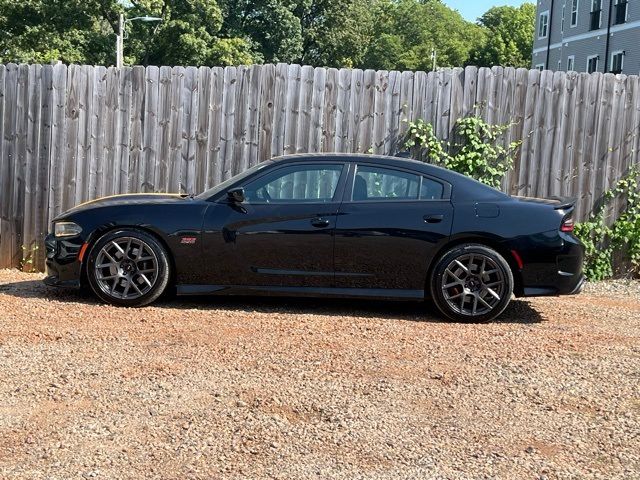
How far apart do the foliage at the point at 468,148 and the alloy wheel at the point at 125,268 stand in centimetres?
351

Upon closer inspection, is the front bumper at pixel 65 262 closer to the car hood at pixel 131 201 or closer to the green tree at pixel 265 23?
the car hood at pixel 131 201

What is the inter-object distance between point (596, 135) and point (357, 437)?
6540mm

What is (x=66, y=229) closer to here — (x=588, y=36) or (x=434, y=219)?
(x=434, y=219)

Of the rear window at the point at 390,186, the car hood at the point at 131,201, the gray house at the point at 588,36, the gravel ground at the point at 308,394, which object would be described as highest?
the gray house at the point at 588,36

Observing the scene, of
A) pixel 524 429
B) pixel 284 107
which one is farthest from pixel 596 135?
pixel 524 429

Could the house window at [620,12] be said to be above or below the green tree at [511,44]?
below

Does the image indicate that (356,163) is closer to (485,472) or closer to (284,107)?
(284,107)

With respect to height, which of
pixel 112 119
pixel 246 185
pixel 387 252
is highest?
pixel 112 119

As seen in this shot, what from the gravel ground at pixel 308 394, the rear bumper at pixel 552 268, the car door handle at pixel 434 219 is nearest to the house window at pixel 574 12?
the rear bumper at pixel 552 268

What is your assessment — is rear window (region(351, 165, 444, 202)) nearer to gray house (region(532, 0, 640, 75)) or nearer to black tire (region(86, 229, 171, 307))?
black tire (region(86, 229, 171, 307))

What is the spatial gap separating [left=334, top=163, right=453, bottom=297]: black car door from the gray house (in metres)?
33.2

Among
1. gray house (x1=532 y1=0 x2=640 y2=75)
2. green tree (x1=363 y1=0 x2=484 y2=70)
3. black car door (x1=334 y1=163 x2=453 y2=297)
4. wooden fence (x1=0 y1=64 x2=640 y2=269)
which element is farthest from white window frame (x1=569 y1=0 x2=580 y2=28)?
green tree (x1=363 y1=0 x2=484 y2=70)

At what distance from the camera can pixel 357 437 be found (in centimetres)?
444

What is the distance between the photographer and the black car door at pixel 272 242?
7.41 metres
